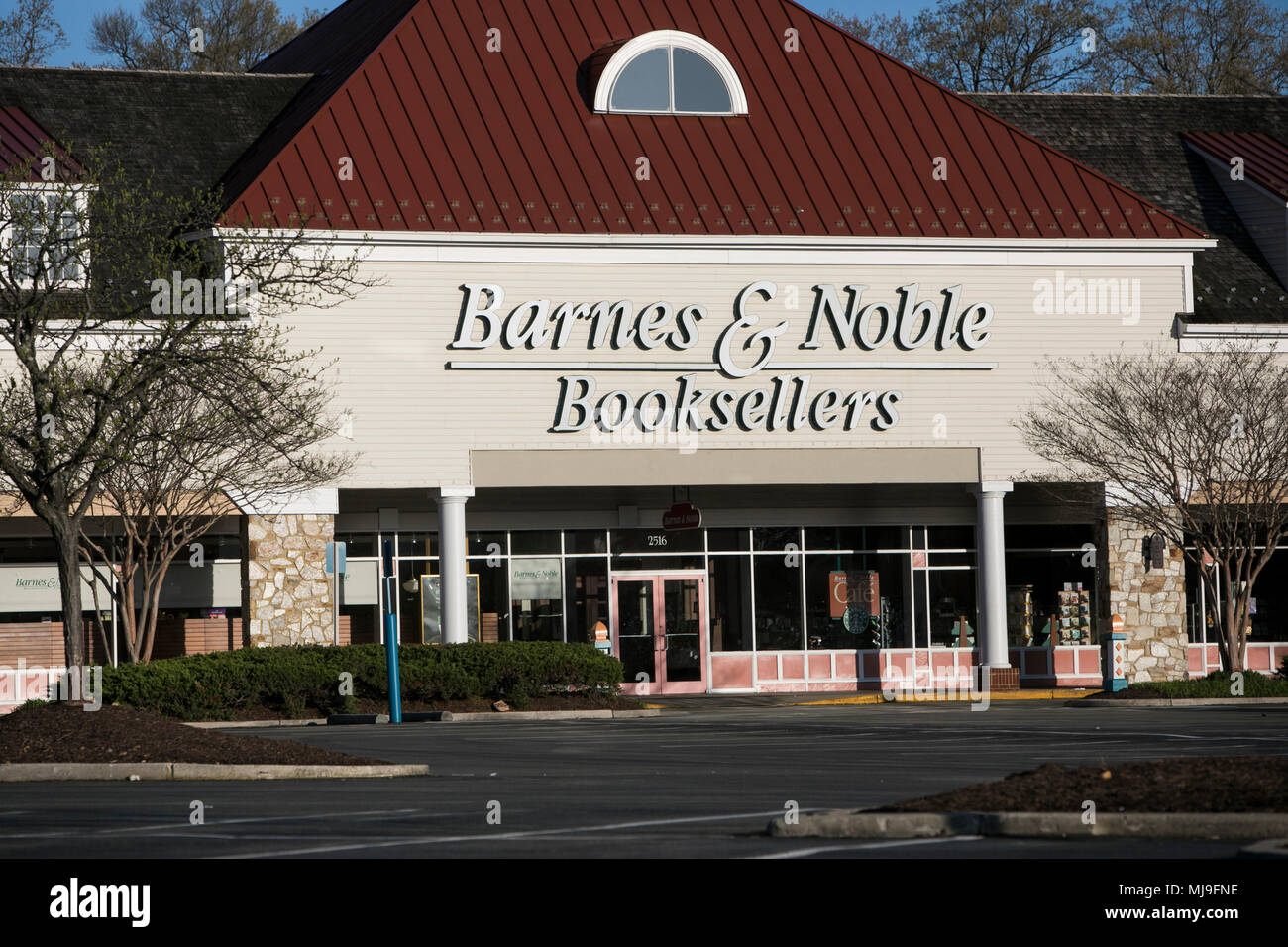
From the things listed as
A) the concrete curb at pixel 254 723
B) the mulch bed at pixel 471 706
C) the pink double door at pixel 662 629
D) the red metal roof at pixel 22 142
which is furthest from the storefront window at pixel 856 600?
the red metal roof at pixel 22 142

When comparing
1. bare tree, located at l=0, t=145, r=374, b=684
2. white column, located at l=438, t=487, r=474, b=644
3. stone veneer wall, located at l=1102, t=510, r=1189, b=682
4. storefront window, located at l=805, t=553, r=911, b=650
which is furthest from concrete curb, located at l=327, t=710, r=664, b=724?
stone veneer wall, located at l=1102, t=510, r=1189, b=682

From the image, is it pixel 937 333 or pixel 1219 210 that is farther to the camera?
pixel 1219 210

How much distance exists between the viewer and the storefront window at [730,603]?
34250 mm

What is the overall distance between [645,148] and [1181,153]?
1232 centimetres

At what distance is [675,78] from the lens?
32.8 meters

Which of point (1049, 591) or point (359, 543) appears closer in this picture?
point (359, 543)

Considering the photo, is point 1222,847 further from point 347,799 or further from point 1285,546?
point 1285,546

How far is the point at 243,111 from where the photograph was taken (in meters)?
34.8

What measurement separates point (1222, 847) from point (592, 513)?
23.6 m

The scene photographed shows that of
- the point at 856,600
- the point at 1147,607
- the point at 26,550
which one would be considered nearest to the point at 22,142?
the point at 26,550

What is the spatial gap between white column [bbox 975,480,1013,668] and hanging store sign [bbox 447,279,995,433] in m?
2.59

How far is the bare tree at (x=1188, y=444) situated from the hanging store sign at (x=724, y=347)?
1.80m

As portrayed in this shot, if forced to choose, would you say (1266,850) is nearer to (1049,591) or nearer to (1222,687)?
(1222,687)
